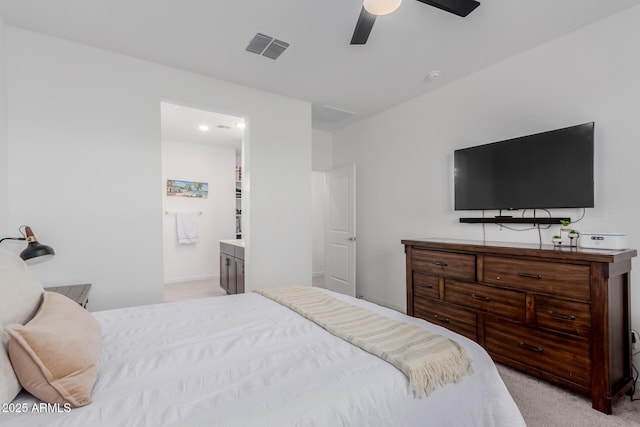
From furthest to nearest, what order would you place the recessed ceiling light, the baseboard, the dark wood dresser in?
the baseboard
the recessed ceiling light
the dark wood dresser

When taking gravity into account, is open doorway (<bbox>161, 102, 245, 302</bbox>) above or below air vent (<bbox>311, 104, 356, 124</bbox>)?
below

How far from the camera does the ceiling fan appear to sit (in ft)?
5.48

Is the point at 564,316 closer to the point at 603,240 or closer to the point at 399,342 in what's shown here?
the point at 603,240

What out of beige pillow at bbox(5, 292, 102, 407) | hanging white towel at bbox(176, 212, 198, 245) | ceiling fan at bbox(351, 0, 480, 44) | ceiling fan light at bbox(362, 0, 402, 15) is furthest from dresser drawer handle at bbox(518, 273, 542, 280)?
hanging white towel at bbox(176, 212, 198, 245)

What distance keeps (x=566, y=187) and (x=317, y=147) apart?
11.3 feet

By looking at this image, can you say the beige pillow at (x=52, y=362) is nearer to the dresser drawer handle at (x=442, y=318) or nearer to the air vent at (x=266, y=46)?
the air vent at (x=266, y=46)

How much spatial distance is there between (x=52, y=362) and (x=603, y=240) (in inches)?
117

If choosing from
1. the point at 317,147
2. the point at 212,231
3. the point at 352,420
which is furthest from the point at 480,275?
the point at 212,231

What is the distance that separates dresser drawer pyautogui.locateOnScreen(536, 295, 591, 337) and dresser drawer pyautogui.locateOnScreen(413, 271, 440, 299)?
819 millimetres

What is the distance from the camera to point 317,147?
16.6 ft

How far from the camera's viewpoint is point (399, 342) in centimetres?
133

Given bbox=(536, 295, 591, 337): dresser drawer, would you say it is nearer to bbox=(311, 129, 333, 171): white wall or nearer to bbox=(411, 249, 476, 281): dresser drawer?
bbox=(411, 249, 476, 281): dresser drawer

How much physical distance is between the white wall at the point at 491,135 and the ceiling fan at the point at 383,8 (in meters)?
1.21

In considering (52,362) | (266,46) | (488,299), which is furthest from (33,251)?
(488,299)
